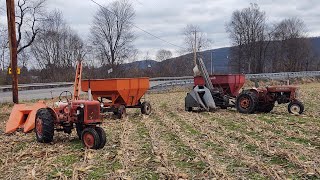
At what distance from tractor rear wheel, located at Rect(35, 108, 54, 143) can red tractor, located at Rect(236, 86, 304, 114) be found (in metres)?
8.38

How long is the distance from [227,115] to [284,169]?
8569 mm

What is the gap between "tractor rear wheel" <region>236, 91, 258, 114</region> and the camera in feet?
50.0

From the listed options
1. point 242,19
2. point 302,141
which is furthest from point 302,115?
point 242,19

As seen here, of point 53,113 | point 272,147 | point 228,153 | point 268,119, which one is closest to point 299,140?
point 272,147

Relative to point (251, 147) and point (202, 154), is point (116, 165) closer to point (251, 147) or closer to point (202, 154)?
point (202, 154)

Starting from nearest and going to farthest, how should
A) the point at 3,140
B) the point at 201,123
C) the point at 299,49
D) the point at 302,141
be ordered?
the point at 302,141
the point at 3,140
the point at 201,123
the point at 299,49

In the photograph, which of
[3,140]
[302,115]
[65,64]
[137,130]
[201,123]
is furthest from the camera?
[65,64]

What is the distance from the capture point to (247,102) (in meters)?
15.5

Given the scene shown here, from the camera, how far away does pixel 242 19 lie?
82188mm

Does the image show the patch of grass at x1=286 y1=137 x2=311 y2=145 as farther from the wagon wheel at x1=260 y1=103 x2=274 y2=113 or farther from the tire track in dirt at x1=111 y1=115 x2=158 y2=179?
the wagon wheel at x1=260 y1=103 x2=274 y2=113

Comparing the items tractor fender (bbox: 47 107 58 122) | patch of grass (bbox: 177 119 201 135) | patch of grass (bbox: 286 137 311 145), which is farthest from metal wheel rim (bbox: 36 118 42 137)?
patch of grass (bbox: 286 137 311 145)

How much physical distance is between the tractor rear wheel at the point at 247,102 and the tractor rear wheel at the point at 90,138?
26.5 ft

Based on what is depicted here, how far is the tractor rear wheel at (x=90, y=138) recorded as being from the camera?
28.0 feet

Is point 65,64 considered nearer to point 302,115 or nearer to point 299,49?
point 299,49
